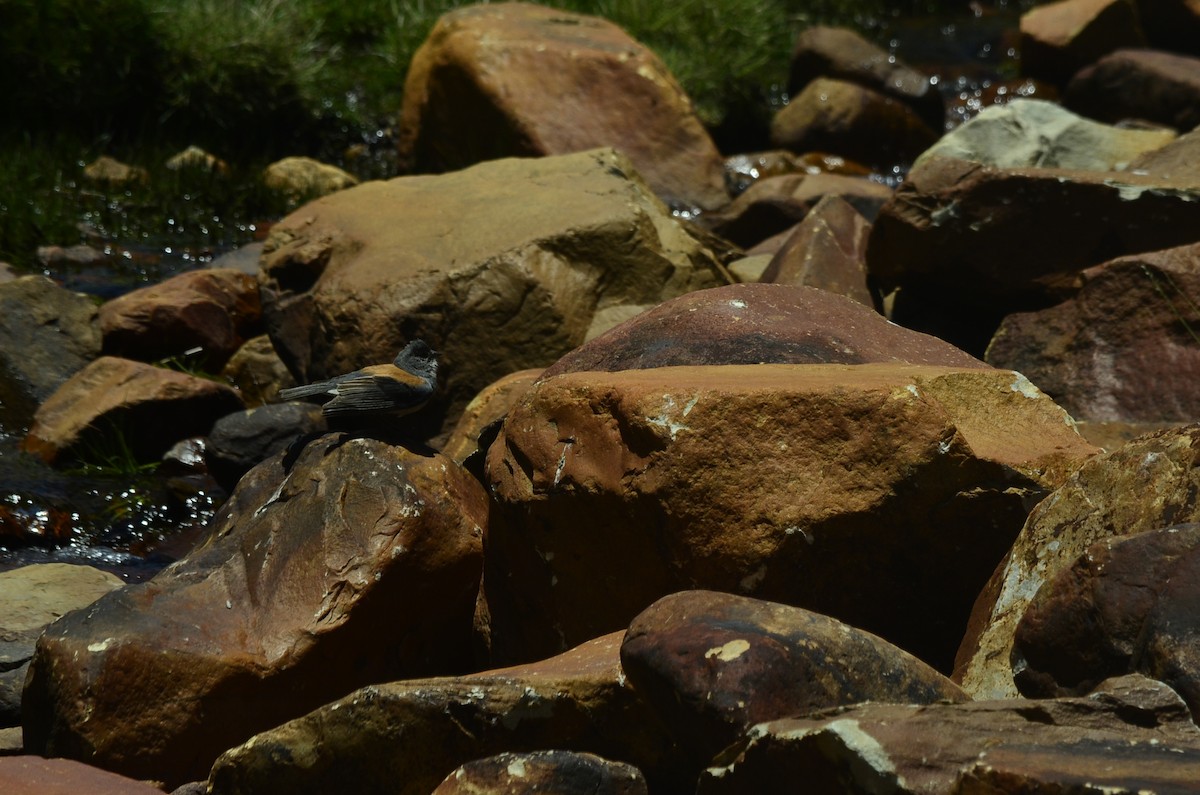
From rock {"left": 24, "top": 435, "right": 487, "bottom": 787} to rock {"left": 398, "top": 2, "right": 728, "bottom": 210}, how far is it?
5.42 meters

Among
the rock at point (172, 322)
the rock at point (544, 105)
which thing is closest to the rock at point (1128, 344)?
the rock at point (172, 322)

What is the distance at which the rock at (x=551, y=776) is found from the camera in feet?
8.65

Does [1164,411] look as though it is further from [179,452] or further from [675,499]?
[179,452]

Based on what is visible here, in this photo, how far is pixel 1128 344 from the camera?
17.1 ft

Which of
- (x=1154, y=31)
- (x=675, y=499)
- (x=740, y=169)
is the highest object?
(x=675, y=499)

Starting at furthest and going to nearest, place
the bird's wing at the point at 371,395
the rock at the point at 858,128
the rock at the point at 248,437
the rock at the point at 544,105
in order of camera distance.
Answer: the rock at the point at 858,128 → the rock at the point at 544,105 → the rock at the point at 248,437 → the bird's wing at the point at 371,395

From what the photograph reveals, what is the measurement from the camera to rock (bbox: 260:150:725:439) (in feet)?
18.4

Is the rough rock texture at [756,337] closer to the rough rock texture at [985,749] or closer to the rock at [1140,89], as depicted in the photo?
the rough rock texture at [985,749]

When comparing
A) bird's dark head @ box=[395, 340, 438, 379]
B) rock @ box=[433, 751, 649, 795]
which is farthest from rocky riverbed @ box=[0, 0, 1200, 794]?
bird's dark head @ box=[395, 340, 438, 379]

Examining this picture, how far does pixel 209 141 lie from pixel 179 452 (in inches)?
178

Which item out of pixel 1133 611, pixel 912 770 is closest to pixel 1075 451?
pixel 1133 611

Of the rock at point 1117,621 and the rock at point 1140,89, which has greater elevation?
the rock at point 1117,621

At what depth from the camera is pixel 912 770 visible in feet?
7.49

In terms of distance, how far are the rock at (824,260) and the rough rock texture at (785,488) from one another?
2.31 m
